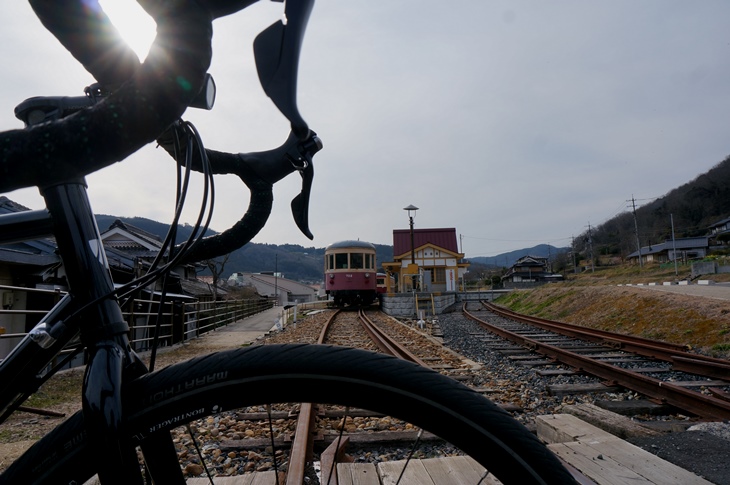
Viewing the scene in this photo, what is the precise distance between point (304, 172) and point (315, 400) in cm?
49

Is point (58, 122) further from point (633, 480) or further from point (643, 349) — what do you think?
point (643, 349)

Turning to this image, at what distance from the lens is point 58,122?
676 mm

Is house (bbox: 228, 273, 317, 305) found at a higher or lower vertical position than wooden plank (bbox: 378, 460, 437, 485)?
higher

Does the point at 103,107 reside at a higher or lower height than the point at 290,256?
lower

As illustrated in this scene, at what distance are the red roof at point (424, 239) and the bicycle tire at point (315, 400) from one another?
33249 millimetres

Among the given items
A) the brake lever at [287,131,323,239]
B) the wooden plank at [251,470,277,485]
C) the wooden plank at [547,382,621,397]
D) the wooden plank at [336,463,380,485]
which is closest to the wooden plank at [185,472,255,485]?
the wooden plank at [251,470,277,485]

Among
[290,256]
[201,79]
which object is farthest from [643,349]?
[290,256]

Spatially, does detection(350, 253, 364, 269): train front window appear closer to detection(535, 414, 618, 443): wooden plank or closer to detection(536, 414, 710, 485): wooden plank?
detection(535, 414, 618, 443): wooden plank

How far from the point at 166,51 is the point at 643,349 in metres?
7.71

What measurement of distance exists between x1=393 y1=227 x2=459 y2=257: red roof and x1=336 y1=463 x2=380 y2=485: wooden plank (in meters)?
31.9

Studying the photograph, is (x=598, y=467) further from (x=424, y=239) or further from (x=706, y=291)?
(x=424, y=239)

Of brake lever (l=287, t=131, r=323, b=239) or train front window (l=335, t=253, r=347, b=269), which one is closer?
brake lever (l=287, t=131, r=323, b=239)

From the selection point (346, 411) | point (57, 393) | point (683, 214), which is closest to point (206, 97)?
point (346, 411)

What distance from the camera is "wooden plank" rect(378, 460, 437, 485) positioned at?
1.93 m
